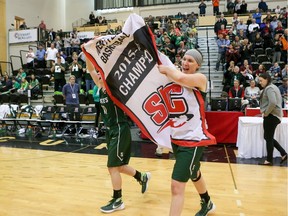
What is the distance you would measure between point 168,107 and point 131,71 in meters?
0.68

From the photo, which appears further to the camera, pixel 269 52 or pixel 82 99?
pixel 269 52

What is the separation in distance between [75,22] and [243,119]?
66.2 feet

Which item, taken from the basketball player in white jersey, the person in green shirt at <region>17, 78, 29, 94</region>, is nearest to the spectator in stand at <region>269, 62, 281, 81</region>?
the basketball player in white jersey

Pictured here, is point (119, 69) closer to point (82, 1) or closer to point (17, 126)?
point (17, 126)

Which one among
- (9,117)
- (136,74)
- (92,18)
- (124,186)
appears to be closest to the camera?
(136,74)

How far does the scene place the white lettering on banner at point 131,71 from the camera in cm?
331

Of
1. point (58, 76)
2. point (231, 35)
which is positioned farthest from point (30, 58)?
point (231, 35)

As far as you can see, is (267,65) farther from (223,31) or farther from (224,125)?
(224,125)

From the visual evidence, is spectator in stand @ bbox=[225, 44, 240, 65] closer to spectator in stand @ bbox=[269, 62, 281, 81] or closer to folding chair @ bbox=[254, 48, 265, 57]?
folding chair @ bbox=[254, 48, 265, 57]

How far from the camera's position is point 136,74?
11.2 feet

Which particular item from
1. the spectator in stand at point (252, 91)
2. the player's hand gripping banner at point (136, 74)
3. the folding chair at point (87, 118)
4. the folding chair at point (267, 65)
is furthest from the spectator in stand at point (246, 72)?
the player's hand gripping banner at point (136, 74)

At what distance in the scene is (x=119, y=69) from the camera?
3514 mm

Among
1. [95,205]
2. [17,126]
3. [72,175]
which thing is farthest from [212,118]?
[17,126]

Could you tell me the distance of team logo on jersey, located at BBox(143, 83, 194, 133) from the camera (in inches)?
114
